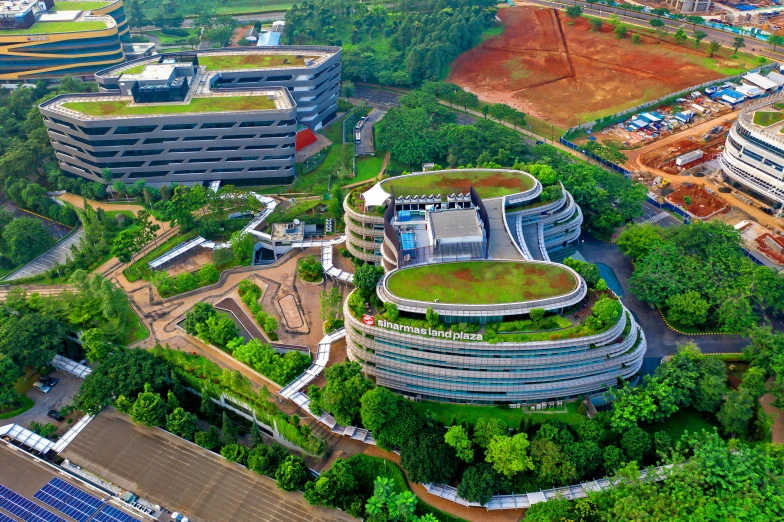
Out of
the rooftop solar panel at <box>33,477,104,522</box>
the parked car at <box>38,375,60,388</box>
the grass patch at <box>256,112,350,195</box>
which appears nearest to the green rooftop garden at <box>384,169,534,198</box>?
the grass patch at <box>256,112,350,195</box>

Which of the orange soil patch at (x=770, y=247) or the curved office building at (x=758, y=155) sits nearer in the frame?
the orange soil patch at (x=770, y=247)

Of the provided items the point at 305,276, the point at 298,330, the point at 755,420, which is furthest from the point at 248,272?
the point at 755,420

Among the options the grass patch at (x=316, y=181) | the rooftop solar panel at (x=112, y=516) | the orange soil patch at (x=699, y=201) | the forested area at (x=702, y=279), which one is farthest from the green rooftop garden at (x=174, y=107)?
the orange soil patch at (x=699, y=201)

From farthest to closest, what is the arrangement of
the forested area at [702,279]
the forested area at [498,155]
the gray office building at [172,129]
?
the gray office building at [172,129], the forested area at [498,155], the forested area at [702,279]

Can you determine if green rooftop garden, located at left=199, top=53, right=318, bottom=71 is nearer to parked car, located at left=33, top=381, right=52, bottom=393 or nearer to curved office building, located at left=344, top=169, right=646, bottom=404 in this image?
curved office building, located at left=344, top=169, right=646, bottom=404

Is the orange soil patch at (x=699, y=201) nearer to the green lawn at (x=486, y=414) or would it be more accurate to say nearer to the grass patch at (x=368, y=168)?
the green lawn at (x=486, y=414)

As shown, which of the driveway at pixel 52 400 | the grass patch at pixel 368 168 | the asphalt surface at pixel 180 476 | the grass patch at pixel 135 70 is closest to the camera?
the asphalt surface at pixel 180 476

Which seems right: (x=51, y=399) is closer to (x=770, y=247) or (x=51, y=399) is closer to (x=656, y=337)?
(x=656, y=337)
